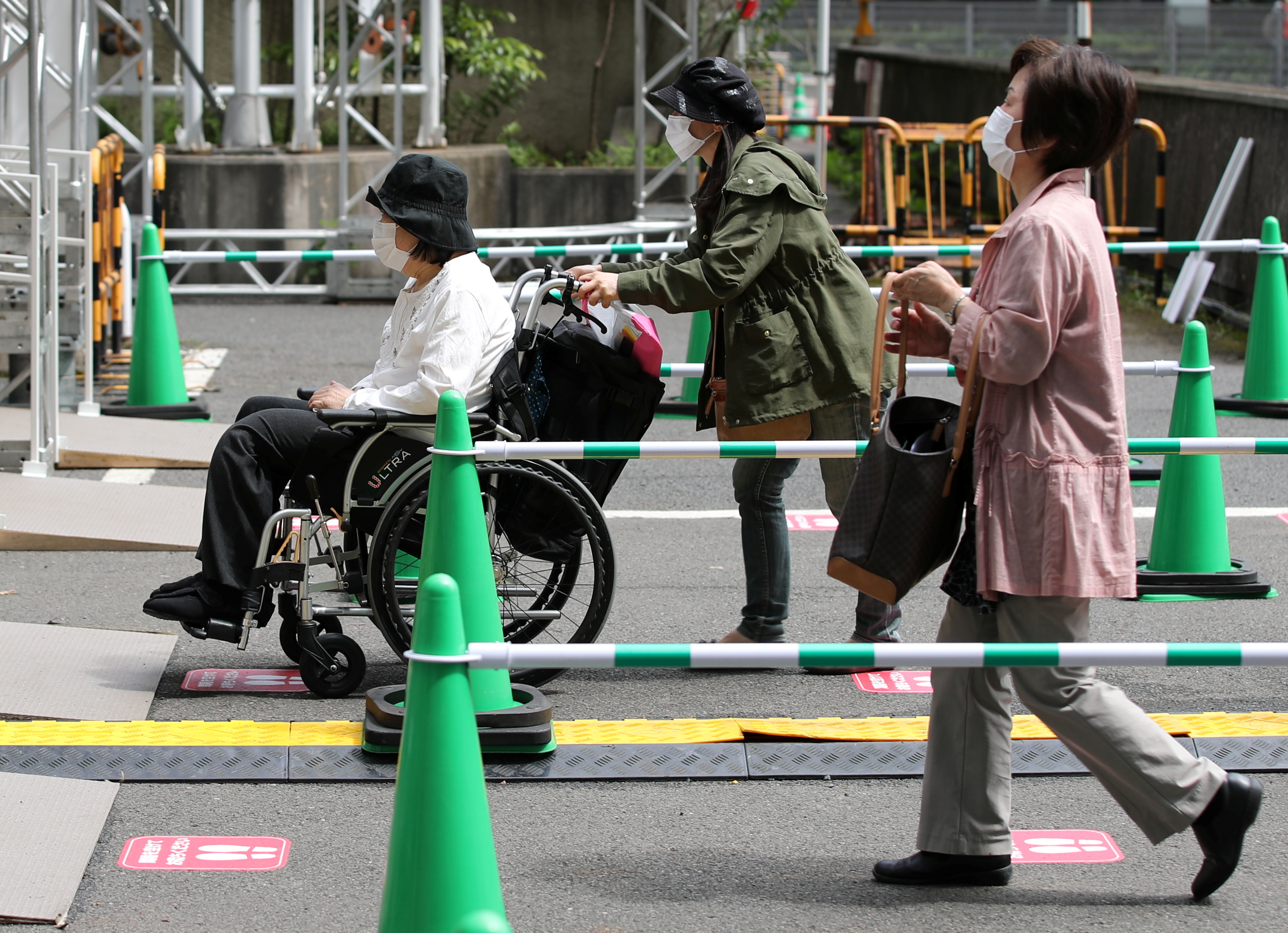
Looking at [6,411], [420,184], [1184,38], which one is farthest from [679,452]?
[1184,38]

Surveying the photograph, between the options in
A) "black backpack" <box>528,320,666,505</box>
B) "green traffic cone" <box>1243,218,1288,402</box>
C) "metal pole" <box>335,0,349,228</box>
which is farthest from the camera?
"metal pole" <box>335,0,349,228</box>

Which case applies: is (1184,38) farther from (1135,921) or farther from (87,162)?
(1135,921)

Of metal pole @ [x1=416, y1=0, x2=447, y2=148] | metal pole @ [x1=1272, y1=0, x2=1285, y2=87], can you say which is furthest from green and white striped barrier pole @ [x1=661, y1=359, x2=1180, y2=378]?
metal pole @ [x1=1272, y1=0, x2=1285, y2=87]

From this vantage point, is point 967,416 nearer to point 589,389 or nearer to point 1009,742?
point 1009,742

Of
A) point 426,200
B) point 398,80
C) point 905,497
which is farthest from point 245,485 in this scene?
point 398,80

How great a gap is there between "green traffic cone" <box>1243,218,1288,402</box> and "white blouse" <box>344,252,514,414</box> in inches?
208

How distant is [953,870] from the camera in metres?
3.31

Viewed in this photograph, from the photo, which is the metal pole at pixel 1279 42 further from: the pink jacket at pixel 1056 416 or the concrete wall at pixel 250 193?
the pink jacket at pixel 1056 416

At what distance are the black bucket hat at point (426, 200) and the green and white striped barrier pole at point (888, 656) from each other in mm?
2058

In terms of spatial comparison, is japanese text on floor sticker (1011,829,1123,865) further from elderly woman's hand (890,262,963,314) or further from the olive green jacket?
the olive green jacket

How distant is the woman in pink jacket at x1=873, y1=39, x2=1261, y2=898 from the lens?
3.01 m

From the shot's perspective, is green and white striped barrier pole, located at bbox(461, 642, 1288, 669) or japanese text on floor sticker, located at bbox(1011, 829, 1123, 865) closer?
green and white striped barrier pole, located at bbox(461, 642, 1288, 669)

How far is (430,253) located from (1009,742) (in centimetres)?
214

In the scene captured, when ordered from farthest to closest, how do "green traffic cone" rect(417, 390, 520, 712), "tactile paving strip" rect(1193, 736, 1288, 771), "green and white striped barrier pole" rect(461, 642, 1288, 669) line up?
"tactile paving strip" rect(1193, 736, 1288, 771)
"green traffic cone" rect(417, 390, 520, 712)
"green and white striped barrier pole" rect(461, 642, 1288, 669)
